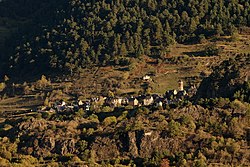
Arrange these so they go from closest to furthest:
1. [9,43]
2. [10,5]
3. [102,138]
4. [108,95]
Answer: [102,138], [108,95], [9,43], [10,5]

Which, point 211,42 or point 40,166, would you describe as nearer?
point 40,166

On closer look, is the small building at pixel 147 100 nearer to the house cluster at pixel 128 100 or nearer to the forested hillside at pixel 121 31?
the house cluster at pixel 128 100

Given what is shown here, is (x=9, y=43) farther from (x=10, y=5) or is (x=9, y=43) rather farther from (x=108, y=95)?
(x=108, y=95)

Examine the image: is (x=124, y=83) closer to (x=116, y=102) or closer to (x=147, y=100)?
(x=116, y=102)

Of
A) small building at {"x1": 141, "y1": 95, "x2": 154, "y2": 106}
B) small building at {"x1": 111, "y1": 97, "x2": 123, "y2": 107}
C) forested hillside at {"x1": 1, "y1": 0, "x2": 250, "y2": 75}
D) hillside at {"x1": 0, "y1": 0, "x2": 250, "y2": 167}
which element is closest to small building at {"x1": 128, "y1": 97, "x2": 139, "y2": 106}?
hillside at {"x1": 0, "y1": 0, "x2": 250, "y2": 167}

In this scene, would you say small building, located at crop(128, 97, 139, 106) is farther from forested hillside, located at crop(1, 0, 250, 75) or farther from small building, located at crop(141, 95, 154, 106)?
forested hillside, located at crop(1, 0, 250, 75)

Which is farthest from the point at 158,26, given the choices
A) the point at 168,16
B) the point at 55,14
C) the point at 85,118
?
the point at 85,118

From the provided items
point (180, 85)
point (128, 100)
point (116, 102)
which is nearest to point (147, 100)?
point (128, 100)
